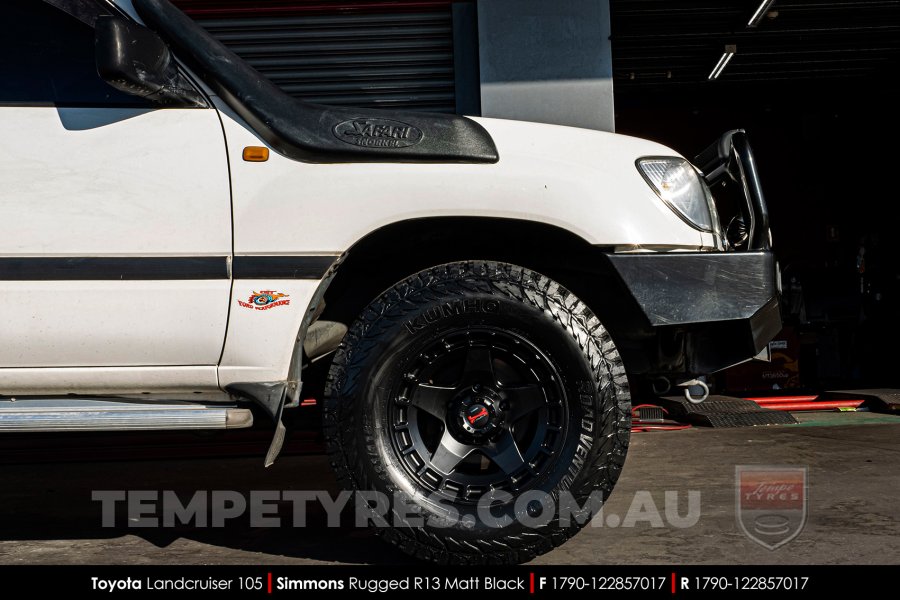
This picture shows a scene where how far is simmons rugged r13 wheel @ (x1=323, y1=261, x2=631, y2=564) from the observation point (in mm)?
2441

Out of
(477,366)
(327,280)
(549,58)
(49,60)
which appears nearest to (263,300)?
(327,280)

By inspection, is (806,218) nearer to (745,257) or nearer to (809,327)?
(809,327)

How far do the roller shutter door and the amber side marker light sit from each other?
3.85m

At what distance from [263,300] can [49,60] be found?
1098mm

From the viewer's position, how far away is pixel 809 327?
822 centimetres

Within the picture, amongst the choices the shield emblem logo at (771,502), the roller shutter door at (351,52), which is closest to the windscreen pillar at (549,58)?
the roller shutter door at (351,52)

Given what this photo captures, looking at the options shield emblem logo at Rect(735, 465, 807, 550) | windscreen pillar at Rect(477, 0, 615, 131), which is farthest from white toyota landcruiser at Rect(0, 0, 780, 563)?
windscreen pillar at Rect(477, 0, 615, 131)

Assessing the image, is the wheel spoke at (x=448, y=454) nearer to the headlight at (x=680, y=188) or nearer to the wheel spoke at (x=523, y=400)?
the wheel spoke at (x=523, y=400)

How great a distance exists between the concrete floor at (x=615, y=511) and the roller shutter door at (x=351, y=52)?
2.88m

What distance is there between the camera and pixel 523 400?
2.59 meters

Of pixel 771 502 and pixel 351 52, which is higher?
pixel 351 52

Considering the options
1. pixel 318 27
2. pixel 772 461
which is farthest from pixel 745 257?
pixel 318 27

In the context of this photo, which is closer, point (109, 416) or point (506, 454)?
point (109, 416)

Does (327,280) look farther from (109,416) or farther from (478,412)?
(109,416)
